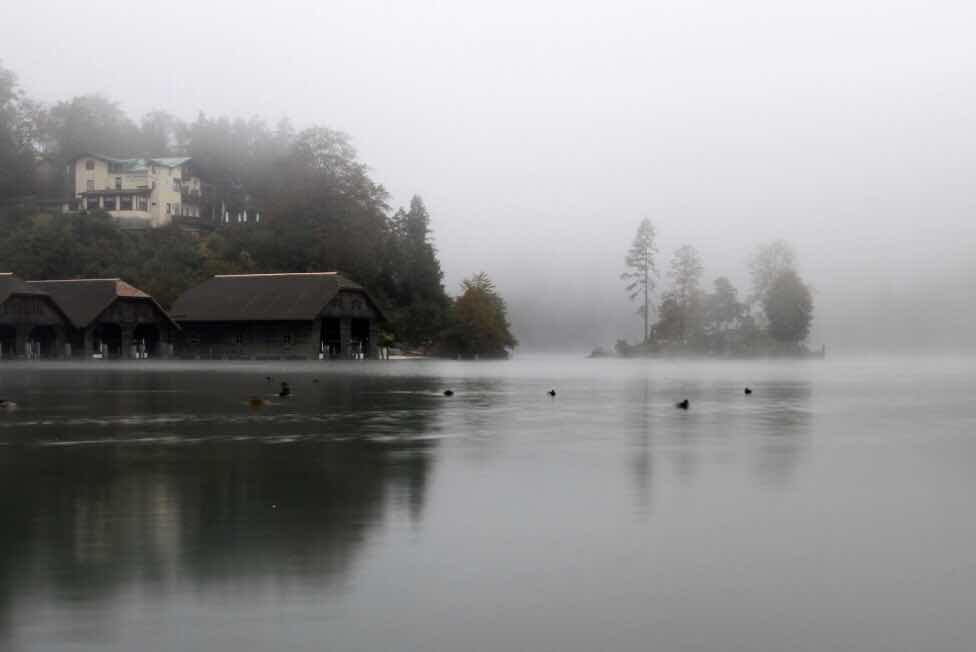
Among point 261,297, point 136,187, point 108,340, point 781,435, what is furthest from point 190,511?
point 136,187

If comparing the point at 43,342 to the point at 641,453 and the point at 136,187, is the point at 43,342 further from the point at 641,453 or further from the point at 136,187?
the point at 641,453

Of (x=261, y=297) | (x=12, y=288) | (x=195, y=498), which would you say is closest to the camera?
(x=195, y=498)

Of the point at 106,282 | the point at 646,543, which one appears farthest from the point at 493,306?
the point at 646,543

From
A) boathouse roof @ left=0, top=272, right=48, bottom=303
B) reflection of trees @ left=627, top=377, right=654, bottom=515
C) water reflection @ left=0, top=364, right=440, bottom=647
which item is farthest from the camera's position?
boathouse roof @ left=0, top=272, right=48, bottom=303

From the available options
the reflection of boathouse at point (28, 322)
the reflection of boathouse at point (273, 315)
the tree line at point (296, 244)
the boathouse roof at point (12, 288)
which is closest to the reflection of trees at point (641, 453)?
the reflection of boathouse at point (273, 315)

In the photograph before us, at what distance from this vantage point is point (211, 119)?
14988cm

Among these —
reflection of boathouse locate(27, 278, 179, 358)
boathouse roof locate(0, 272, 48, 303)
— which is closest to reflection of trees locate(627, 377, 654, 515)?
boathouse roof locate(0, 272, 48, 303)

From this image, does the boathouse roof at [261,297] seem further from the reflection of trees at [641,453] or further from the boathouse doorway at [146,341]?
the reflection of trees at [641,453]

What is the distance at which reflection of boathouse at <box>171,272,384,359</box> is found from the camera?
86000 millimetres

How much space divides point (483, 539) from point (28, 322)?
78518 millimetres

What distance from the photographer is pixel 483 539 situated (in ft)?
32.8

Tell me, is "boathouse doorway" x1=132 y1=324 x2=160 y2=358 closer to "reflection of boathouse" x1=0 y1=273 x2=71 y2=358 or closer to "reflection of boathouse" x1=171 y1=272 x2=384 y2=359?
"reflection of boathouse" x1=171 y1=272 x2=384 y2=359

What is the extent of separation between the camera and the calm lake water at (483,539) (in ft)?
23.0

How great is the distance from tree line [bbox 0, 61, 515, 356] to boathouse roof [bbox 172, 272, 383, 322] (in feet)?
28.4
